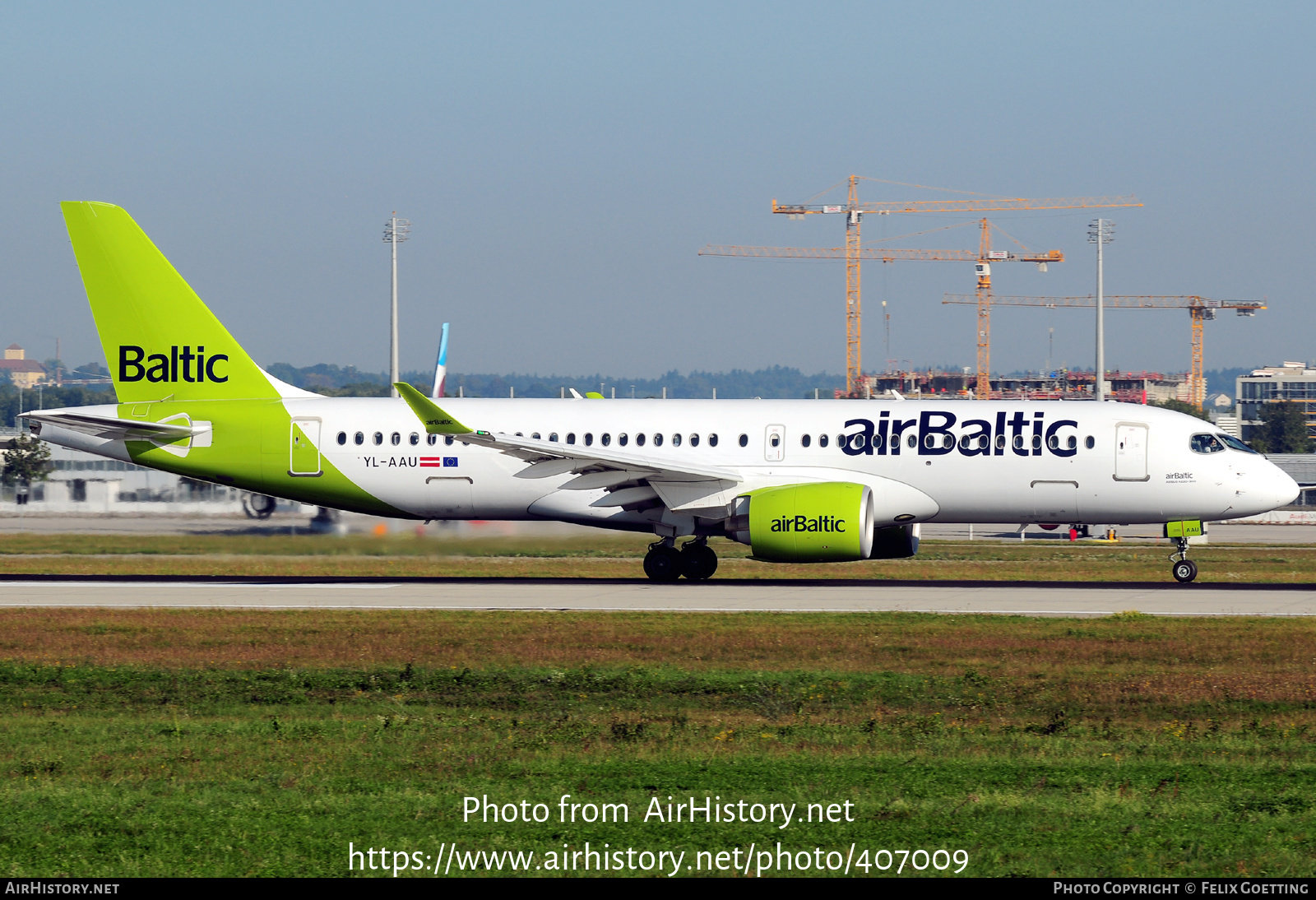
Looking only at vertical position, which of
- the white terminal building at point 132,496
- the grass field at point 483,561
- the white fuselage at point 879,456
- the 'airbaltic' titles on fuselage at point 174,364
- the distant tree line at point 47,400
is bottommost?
the grass field at point 483,561

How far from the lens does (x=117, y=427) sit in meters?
29.5

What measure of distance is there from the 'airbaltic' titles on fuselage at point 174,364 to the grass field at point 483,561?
12.6 ft

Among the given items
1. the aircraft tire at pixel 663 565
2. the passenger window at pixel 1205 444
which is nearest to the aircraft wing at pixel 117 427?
the aircraft tire at pixel 663 565

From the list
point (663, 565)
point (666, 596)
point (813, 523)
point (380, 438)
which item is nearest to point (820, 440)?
point (813, 523)

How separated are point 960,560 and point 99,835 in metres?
34.5

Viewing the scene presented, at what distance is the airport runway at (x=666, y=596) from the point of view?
23594mm

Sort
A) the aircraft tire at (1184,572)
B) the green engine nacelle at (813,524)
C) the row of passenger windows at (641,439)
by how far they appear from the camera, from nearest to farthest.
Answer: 1. the green engine nacelle at (813,524)
2. the aircraft tire at (1184,572)
3. the row of passenger windows at (641,439)

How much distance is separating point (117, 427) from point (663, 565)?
39.2 ft

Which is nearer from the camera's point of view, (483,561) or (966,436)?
(966,436)

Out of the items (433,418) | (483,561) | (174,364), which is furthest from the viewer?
(483,561)

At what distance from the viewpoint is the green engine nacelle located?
26578 mm

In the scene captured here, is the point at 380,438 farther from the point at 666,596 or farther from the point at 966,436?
the point at 966,436

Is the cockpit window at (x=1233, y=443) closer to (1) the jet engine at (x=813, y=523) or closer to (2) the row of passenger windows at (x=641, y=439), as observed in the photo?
(1) the jet engine at (x=813, y=523)

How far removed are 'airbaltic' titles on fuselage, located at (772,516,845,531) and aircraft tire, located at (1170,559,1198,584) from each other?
804 cm
